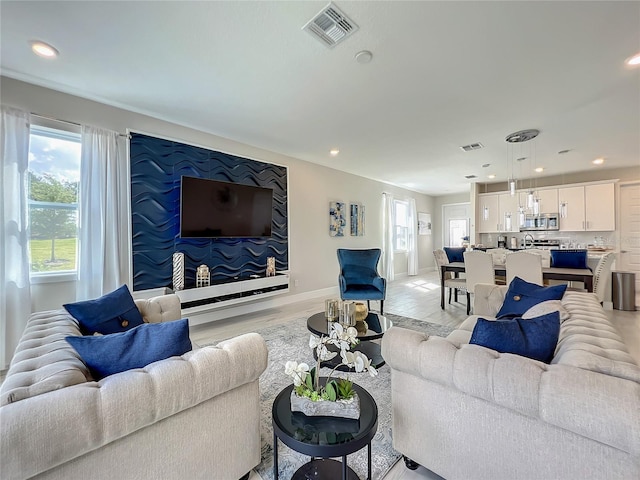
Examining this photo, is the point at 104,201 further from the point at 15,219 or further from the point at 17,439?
the point at 17,439

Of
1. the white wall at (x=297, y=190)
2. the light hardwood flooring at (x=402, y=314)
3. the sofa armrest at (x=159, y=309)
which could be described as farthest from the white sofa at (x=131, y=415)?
the white wall at (x=297, y=190)

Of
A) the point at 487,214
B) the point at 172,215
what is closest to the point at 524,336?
the point at 172,215

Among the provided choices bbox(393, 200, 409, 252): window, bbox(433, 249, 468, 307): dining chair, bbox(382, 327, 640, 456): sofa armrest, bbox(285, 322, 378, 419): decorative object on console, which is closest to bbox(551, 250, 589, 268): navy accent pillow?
bbox(433, 249, 468, 307): dining chair

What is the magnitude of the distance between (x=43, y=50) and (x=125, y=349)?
103 inches

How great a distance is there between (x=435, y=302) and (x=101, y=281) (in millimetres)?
5007

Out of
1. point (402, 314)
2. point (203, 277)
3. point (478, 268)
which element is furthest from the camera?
point (402, 314)

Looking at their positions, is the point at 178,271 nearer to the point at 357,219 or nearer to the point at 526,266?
the point at 357,219

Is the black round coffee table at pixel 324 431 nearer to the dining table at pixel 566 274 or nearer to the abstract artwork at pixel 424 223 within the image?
the dining table at pixel 566 274

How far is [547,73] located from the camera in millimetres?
2484

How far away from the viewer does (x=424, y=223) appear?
9172 millimetres

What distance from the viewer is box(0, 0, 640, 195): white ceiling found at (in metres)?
1.83

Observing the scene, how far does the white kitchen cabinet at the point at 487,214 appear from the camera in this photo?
724 cm

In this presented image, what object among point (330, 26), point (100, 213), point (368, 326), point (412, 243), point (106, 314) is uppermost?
point (330, 26)

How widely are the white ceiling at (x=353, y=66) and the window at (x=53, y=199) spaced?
1.88 feet
